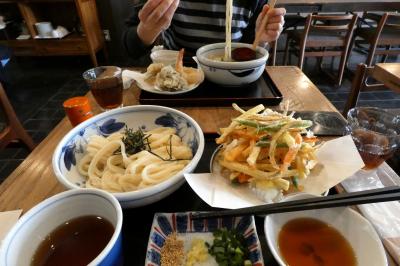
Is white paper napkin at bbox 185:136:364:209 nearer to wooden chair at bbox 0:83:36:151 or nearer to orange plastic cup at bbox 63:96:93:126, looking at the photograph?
orange plastic cup at bbox 63:96:93:126

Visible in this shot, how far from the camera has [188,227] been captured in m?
0.69

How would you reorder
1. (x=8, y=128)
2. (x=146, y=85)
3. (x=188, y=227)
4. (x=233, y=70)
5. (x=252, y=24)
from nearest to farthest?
1. (x=188, y=227)
2. (x=233, y=70)
3. (x=146, y=85)
4. (x=8, y=128)
5. (x=252, y=24)

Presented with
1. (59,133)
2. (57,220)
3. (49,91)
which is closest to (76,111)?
(59,133)

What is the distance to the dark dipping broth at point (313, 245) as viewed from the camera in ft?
1.96

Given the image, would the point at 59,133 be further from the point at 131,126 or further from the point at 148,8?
the point at 148,8

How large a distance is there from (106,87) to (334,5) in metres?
3.42

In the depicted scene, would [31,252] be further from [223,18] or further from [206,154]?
[223,18]

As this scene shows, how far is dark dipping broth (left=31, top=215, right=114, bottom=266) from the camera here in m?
0.55

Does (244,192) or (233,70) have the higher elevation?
(233,70)

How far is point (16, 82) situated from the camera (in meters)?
3.83

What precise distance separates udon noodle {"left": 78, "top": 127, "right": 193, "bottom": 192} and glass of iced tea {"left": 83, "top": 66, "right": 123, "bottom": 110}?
267mm

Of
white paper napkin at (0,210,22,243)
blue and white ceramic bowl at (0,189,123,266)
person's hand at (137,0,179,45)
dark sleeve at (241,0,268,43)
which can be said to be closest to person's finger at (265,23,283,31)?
dark sleeve at (241,0,268,43)

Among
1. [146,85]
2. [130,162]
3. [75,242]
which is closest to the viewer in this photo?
[75,242]

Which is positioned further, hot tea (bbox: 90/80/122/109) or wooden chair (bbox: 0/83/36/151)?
wooden chair (bbox: 0/83/36/151)
